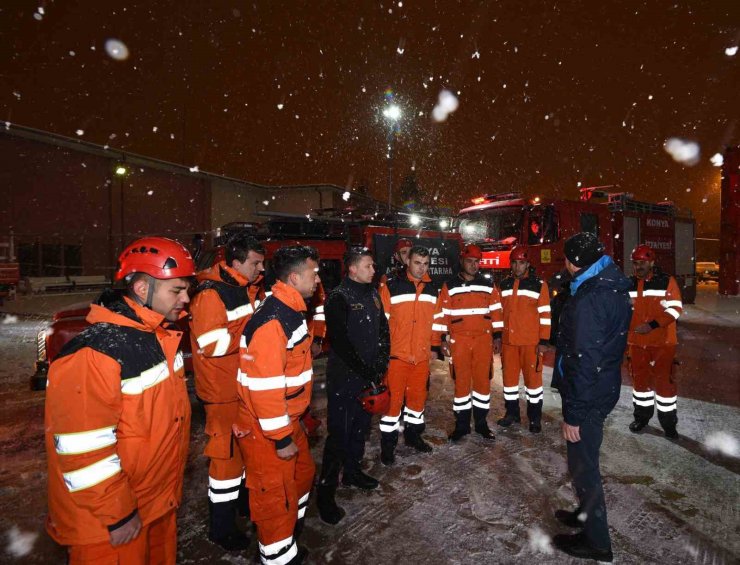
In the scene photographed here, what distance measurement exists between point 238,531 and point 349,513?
0.84 metres

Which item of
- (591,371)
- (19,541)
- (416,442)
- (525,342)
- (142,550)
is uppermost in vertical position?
(591,371)

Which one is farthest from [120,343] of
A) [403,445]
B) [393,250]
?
[393,250]

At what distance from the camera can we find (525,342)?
5172mm

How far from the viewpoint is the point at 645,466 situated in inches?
161

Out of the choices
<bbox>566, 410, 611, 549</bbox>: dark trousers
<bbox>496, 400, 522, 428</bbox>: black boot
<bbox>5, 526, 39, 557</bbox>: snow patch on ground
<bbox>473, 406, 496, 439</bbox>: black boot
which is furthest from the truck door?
<bbox>5, 526, 39, 557</bbox>: snow patch on ground

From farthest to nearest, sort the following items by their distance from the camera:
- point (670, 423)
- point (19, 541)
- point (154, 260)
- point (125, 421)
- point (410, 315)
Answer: point (670, 423), point (410, 315), point (19, 541), point (154, 260), point (125, 421)

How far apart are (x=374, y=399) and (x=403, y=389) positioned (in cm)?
104

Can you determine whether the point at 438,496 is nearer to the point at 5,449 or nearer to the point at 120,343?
the point at 120,343

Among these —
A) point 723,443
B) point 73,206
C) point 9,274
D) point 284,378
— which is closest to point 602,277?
point 284,378

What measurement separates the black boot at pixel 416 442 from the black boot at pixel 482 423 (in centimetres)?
68

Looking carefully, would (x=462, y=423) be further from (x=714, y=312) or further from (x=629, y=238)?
(x=714, y=312)

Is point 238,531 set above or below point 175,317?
below

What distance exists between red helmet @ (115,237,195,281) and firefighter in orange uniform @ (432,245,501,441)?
10.9 feet

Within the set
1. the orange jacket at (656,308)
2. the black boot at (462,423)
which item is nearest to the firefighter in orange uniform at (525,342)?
the black boot at (462,423)
